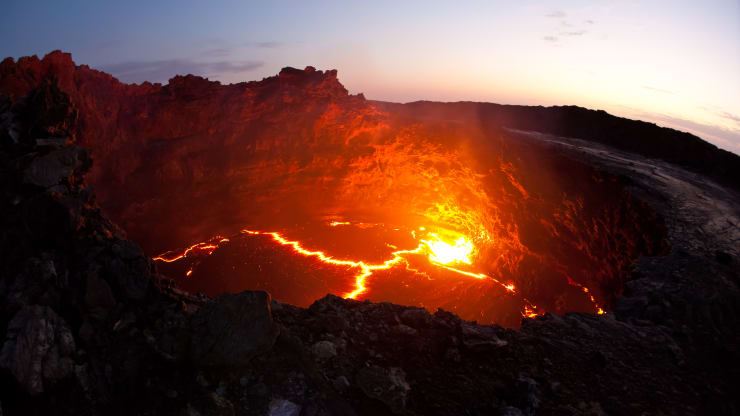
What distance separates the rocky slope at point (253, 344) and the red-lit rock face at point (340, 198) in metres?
9.40

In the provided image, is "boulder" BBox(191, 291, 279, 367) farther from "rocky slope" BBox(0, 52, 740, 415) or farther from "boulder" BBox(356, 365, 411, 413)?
"boulder" BBox(356, 365, 411, 413)

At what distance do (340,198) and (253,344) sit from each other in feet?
89.0

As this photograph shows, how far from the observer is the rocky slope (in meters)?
4.83

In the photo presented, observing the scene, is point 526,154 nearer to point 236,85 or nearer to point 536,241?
point 536,241

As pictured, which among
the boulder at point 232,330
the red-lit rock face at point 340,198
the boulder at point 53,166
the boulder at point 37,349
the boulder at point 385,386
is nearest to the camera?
the boulder at point 37,349

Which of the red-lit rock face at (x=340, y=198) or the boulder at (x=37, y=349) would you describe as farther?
the red-lit rock face at (x=340, y=198)

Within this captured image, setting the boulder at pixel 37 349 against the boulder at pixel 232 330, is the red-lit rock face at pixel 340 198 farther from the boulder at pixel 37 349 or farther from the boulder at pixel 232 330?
the boulder at pixel 37 349

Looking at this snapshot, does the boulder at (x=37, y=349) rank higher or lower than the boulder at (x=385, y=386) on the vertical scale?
higher

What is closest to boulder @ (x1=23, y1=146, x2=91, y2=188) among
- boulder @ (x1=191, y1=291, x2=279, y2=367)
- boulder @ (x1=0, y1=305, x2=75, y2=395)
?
boulder @ (x1=0, y1=305, x2=75, y2=395)

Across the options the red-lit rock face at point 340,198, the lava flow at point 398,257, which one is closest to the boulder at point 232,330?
the red-lit rock face at point 340,198

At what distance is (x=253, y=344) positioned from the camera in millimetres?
5285

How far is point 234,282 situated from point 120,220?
1311cm

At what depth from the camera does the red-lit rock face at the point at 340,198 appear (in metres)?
19.5

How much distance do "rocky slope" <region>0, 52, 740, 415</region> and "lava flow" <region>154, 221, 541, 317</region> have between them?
12.1m
